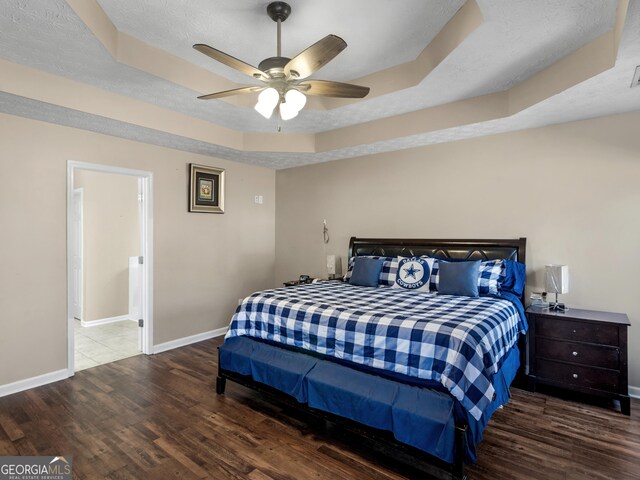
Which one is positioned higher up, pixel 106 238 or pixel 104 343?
pixel 106 238

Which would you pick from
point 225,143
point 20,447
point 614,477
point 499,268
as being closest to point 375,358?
point 614,477

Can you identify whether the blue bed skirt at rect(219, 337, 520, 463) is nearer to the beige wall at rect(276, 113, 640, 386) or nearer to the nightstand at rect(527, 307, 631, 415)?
the nightstand at rect(527, 307, 631, 415)

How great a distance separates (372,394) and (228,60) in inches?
87.5

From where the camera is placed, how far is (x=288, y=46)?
274 cm

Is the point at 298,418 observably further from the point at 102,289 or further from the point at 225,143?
the point at 102,289

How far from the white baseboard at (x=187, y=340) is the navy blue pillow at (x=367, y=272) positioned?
2.18m

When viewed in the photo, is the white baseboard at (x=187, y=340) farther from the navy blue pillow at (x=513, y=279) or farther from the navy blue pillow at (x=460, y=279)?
the navy blue pillow at (x=513, y=279)

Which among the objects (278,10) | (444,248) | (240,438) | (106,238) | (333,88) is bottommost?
(240,438)

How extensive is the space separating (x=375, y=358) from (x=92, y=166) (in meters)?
3.43

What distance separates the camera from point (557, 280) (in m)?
3.14

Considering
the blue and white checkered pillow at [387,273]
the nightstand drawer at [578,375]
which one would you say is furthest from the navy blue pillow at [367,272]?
the nightstand drawer at [578,375]

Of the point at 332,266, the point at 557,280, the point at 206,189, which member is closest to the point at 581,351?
the point at 557,280

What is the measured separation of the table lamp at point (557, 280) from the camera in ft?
10.3

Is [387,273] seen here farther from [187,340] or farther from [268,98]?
[187,340]
